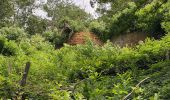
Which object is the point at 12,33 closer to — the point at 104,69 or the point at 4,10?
the point at 4,10

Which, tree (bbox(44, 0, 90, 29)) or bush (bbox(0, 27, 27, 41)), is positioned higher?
tree (bbox(44, 0, 90, 29))

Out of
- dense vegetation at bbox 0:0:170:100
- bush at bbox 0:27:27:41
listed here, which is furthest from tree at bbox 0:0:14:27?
dense vegetation at bbox 0:0:170:100

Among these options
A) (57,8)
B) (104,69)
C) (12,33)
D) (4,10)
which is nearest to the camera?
(104,69)

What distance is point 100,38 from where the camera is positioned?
19.2 metres

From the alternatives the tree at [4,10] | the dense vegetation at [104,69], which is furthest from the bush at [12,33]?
the tree at [4,10]

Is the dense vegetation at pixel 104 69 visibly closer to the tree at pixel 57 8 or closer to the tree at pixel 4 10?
the tree at pixel 4 10

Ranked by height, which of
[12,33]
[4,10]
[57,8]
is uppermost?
[57,8]

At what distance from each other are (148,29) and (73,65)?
7233 mm

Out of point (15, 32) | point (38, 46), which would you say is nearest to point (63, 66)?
point (38, 46)

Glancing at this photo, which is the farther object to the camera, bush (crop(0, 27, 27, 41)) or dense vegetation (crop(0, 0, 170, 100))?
bush (crop(0, 27, 27, 41))

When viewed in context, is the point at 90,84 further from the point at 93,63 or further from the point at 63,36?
the point at 63,36

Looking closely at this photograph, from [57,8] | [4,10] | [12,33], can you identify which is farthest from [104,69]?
[57,8]

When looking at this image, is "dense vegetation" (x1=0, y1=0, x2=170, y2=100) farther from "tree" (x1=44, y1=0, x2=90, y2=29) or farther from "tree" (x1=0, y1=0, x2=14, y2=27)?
"tree" (x1=44, y1=0, x2=90, y2=29)

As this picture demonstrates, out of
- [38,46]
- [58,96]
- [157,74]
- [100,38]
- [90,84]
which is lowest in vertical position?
[58,96]
